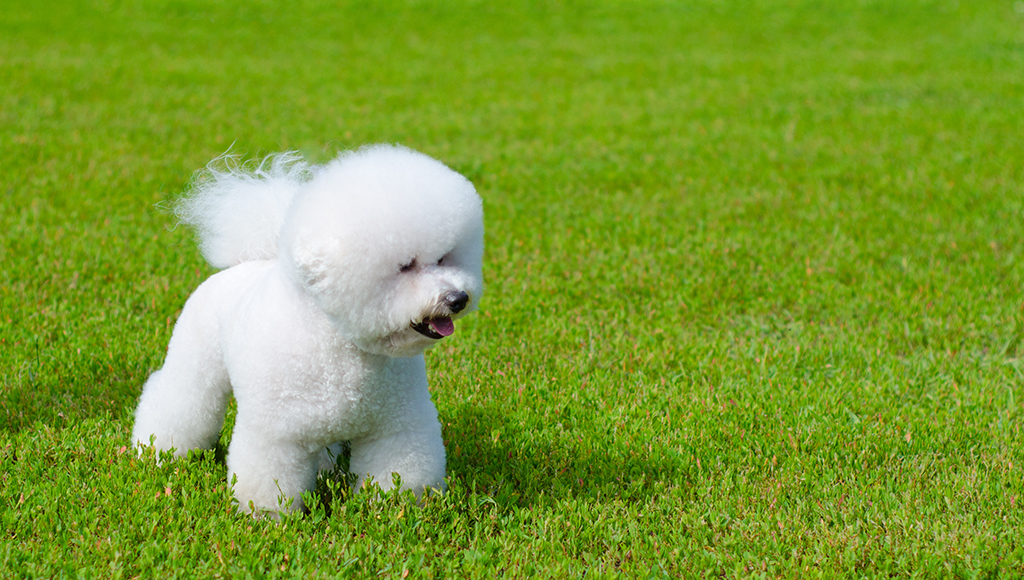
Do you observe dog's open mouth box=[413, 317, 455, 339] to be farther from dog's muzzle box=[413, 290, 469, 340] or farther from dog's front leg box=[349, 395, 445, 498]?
dog's front leg box=[349, 395, 445, 498]

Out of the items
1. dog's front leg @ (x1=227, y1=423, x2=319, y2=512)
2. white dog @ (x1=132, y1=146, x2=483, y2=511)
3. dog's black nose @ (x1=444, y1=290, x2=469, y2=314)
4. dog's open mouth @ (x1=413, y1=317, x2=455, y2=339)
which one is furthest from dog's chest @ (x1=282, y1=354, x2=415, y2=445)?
dog's black nose @ (x1=444, y1=290, x2=469, y2=314)

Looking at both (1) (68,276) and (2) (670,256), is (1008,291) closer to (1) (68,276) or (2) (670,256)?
(2) (670,256)

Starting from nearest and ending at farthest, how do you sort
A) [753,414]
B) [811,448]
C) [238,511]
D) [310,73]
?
[238,511]
[811,448]
[753,414]
[310,73]

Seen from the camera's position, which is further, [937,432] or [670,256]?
[670,256]

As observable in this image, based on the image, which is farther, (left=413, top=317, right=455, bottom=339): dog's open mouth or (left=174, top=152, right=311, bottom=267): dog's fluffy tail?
(left=174, top=152, right=311, bottom=267): dog's fluffy tail

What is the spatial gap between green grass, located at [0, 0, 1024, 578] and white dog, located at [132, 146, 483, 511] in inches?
8.8

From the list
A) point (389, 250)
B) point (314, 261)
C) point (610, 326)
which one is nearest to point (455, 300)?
point (389, 250)

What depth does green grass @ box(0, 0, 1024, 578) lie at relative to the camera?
3381 mm

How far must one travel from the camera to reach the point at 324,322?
309 centimetres

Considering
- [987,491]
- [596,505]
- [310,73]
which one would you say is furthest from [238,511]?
[310,73]

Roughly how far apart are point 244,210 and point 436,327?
1330 mm

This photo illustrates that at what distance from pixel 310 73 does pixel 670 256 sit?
9.74 metres

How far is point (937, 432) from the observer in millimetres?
4316

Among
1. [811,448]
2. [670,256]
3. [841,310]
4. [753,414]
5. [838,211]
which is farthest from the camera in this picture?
[838,211]
